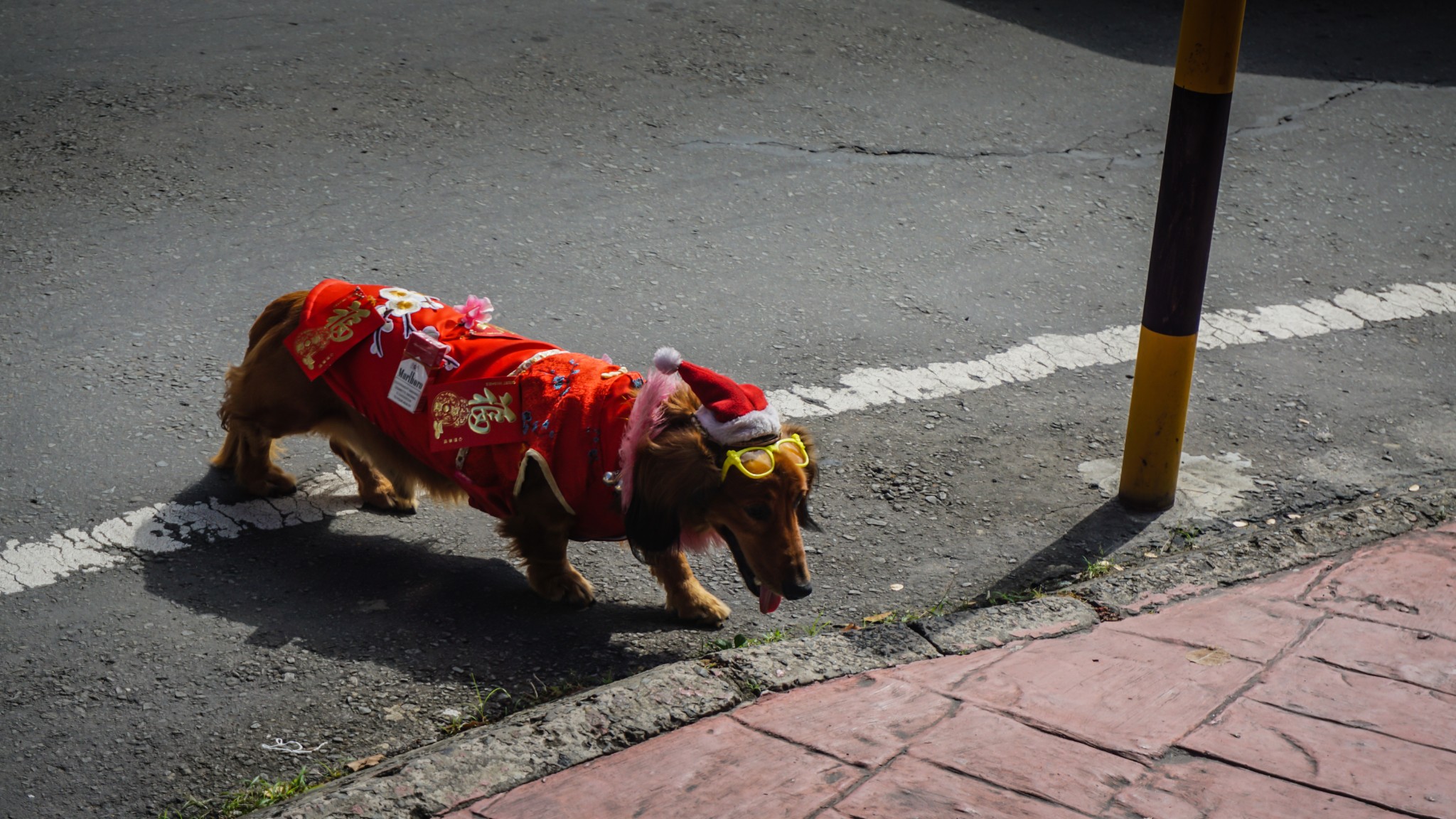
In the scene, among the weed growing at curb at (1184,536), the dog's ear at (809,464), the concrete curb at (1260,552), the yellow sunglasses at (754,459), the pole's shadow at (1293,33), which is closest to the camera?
the yellow sunglasses at (754,459)

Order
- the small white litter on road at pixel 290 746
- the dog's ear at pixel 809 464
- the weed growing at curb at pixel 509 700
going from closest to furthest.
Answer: the small white litter on road at pixel 290 746, the weed growing at curb at pixel 509 700, the dog's ear at pixel 809 464

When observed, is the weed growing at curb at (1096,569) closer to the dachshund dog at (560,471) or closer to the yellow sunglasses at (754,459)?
the dachshund dog at (560,471)

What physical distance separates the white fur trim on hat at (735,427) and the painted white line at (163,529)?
1.32 m

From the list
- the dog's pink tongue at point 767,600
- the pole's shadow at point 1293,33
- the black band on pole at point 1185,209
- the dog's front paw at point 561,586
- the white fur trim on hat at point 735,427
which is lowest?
the dog's front paw at point 561,586

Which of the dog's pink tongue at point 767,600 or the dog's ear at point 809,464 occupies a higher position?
the dog's ear at point 809,464

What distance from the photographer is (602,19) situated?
7445 millimetres

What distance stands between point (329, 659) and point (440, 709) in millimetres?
338

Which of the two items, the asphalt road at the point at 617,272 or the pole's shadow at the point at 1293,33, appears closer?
the asphalt road at the point at 617,272

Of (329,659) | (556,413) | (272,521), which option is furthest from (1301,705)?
(272,521)

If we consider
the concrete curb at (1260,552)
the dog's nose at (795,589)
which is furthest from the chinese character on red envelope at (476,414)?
the concrete curb at (1260,552)

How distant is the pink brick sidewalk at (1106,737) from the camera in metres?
2.34

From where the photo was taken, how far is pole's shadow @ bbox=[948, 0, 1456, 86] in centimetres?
793

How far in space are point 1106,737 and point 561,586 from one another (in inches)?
53.7

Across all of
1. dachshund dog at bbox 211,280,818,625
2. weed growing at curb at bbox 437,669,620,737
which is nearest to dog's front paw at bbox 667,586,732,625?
dachshund dog at bbox 211,280,818,625
